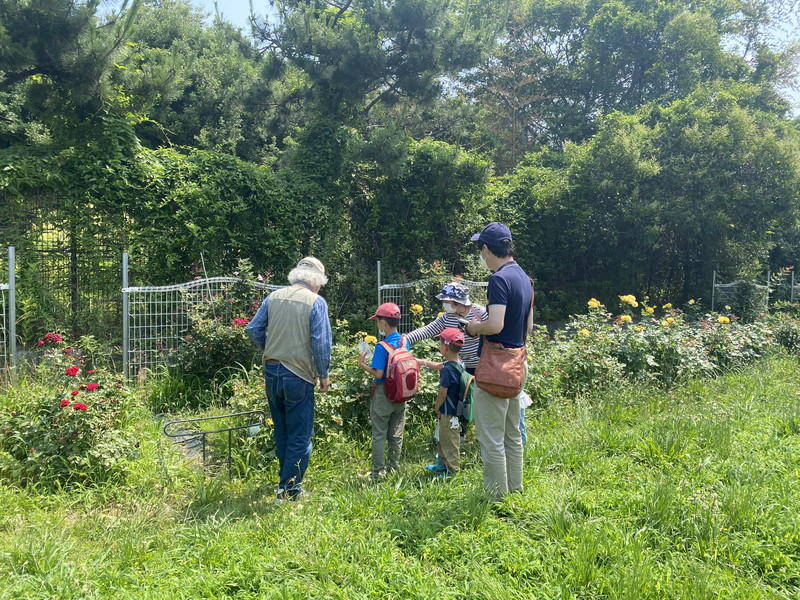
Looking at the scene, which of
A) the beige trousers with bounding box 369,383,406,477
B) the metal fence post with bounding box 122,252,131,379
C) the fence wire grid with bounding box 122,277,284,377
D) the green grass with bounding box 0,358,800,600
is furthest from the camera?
the fence wire grid with bounding box 122,277,284,377

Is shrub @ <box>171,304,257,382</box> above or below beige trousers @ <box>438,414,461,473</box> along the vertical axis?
above

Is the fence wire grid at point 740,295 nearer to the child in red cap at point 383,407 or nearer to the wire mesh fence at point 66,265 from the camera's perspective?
the child in red cap at point 383,407

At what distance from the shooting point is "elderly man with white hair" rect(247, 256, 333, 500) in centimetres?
394

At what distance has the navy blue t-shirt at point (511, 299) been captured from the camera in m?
3.52

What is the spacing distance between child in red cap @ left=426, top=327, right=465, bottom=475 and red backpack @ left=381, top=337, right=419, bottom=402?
10.1 inches

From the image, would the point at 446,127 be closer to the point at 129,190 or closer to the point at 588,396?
the point at 129,190

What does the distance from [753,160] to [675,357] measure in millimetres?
7400

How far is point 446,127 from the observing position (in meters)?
13.3

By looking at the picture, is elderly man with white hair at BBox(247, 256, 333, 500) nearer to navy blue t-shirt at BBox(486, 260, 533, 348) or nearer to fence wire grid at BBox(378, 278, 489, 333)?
navy blue t-shirt at BBox(486, 260, 533, 348)

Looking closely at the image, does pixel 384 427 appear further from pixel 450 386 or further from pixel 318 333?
pixel 318 333

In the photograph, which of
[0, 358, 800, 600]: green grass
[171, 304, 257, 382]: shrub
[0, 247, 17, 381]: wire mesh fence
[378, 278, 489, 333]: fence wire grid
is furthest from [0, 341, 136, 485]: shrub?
[378, 278, 489, 333]: fence wire grid

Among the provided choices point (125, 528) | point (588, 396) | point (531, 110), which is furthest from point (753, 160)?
point (125, 528)

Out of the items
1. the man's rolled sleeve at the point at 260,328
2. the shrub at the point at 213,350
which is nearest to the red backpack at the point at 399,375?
the man's rolled sleeve at the point at 260,328

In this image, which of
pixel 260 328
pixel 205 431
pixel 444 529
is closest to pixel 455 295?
pixel 260 328
